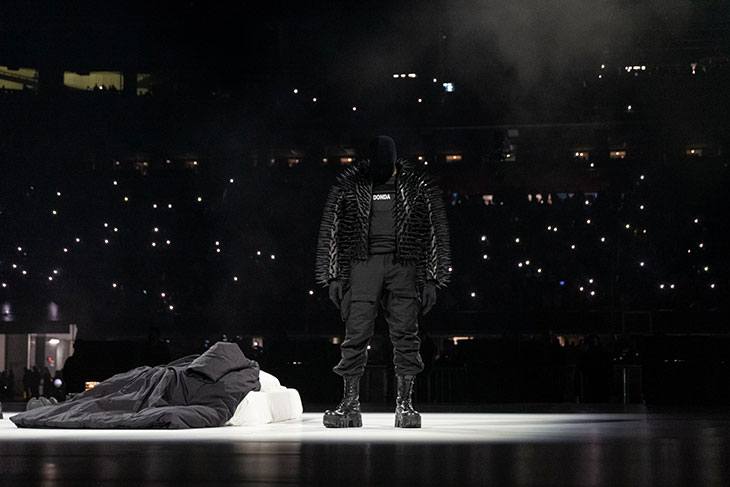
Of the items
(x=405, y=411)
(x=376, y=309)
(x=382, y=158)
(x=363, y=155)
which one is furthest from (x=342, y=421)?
(x=363, y=155)

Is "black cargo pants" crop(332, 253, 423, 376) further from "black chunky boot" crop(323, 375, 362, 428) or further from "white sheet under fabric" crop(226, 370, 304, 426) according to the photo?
"white sheet under fabric" crop(226, 370, 304, 426)

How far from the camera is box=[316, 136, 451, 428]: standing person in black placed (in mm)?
4668

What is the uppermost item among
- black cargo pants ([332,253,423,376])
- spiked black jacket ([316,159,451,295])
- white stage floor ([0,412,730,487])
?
spiked black jacket ([316,159,451,295])

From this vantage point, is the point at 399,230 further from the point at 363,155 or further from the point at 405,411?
the point at 363,155

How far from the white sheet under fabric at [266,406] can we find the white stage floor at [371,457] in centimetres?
59

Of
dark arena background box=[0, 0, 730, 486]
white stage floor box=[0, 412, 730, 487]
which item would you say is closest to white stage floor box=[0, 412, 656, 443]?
white stage floor box=[0, 412, 730, 487]

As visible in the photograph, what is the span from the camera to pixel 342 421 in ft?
14.8

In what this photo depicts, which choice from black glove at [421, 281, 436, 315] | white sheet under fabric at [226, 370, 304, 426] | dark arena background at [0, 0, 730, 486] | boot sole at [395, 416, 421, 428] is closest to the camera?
boot sole at [395, 416, 421, 428]

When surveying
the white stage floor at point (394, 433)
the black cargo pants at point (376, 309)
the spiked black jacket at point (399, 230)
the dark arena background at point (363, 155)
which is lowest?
the white stage floor at point (394, 433)

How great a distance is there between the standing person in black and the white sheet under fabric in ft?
1.82

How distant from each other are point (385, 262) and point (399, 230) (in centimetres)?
17

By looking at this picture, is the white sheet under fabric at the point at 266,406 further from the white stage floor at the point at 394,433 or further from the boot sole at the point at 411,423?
the boot sole at the point at 411,423

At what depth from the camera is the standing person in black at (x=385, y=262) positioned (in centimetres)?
467

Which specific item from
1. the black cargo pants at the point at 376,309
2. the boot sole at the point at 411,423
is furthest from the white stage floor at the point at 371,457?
the black cargo pants at the point at 376,309
